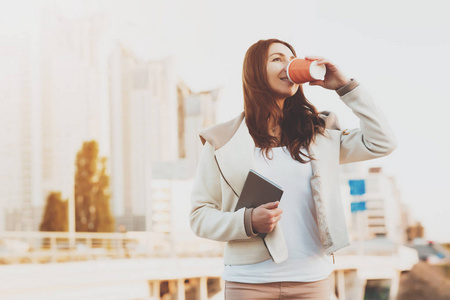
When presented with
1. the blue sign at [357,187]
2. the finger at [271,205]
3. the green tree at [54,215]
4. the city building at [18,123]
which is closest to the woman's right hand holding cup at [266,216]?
the finger at [271,205]

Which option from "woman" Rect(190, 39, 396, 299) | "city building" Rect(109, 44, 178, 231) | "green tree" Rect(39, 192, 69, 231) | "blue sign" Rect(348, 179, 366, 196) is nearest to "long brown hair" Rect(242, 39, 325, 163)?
"woman" Rect(190, 39, 396, 299)

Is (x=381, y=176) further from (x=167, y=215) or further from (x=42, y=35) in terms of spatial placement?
(x=42, y=35)

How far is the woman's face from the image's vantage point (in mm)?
1258

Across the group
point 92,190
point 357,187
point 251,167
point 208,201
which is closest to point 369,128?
point 251,167

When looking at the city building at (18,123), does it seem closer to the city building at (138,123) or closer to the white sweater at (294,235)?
the city building at (138,123)

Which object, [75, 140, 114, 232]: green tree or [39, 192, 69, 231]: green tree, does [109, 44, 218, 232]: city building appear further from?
[75, 140, 114, 232]: green tree

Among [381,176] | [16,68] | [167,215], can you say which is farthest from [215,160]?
[381,176]

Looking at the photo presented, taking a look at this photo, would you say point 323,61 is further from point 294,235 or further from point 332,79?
point 294,235

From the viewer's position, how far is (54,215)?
83.7 feet

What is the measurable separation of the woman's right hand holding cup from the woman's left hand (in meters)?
0.28

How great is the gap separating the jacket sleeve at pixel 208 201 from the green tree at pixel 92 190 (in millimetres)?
21023

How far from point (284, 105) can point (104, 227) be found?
865 inches

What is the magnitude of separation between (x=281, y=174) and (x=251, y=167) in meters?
0.06

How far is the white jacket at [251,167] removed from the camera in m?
1.17
